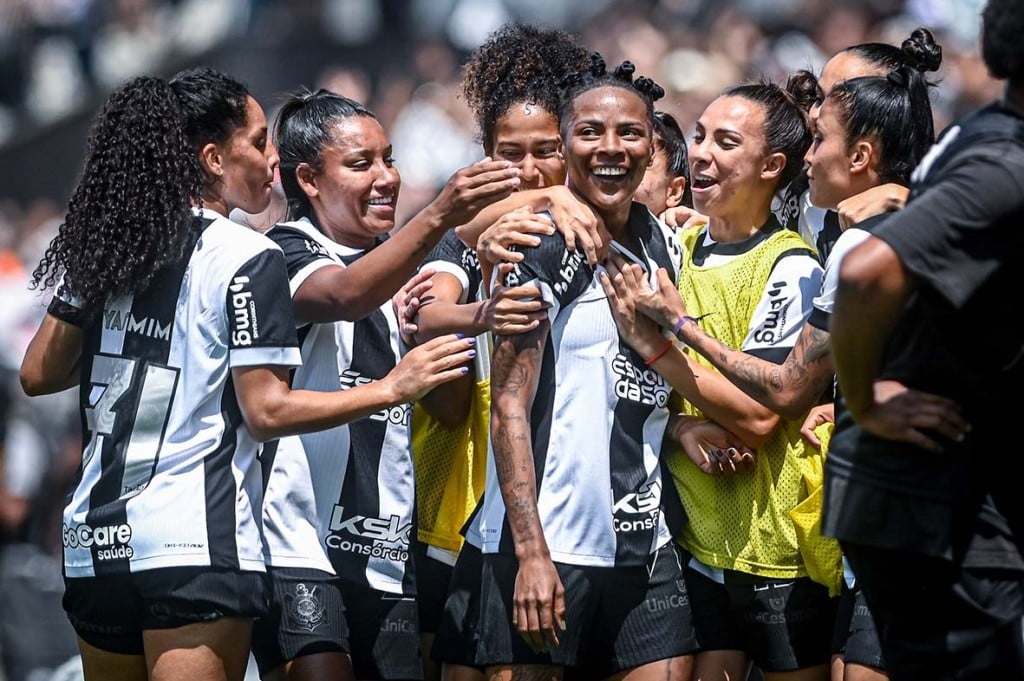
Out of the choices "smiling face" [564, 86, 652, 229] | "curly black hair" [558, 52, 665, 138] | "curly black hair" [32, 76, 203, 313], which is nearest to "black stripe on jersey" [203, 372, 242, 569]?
"curly black hair" [32, 76, 203, 313]

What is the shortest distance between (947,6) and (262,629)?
834 centimetres

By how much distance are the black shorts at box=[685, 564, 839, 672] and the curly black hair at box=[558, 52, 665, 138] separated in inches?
59.0

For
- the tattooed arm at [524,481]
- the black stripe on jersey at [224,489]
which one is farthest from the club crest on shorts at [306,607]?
the tattooed arm at [524,481]

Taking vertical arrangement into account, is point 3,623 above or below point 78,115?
below

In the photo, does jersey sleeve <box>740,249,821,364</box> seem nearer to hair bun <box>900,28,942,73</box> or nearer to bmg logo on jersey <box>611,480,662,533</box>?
bmg logo on jersey <box>611,480,662,533</box>

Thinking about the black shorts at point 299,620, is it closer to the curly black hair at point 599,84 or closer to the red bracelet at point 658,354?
the red bracelet at point 658,354

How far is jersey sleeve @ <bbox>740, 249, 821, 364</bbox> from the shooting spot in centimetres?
466

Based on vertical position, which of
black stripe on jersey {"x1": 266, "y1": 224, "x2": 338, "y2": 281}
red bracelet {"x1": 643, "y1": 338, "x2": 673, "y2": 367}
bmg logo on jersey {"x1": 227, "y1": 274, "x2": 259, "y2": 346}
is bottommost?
red bracelet {"x1": 643, "y1": 338, "x2": 673, "y2": 367}

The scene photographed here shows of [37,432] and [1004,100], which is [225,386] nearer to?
[1004,100]

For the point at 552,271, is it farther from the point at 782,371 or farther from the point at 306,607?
the point at 306,607

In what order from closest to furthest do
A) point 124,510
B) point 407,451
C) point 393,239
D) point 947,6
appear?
point 124,510, point 393,239, point 407,451, point 947,6

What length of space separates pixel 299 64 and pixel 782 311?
378 inches

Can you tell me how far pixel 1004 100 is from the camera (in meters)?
3.44

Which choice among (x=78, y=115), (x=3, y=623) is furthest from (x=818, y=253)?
(x=78, y=115)
